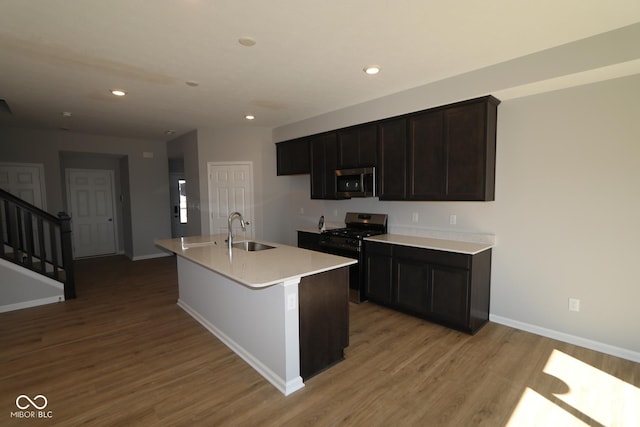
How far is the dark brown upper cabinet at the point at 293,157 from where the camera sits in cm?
503

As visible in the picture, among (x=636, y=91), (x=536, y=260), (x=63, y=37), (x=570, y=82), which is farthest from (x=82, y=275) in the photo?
(x=636, y=91)

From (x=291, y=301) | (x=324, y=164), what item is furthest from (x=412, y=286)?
(x=324, y=164)

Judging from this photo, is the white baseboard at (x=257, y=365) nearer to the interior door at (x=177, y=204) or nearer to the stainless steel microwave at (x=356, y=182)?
the stainless steel microwave at (x=356, y=182)

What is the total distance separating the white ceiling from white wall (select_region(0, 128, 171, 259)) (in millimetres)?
2010

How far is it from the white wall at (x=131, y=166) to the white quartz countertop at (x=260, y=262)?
12.8 feet

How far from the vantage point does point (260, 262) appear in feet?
8.58

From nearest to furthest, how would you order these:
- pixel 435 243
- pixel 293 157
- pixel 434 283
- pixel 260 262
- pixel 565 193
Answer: pixel 260 262 < pixel 565 193 < pixel 434 283 < pixel 435 243 < pixel 293 157

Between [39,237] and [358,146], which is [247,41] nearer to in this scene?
[358,146]

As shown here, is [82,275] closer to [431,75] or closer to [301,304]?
[301,304]

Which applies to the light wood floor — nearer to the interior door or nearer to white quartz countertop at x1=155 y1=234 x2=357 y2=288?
white quartz countertop at x1=155 y1=234 x2=357 y2=288

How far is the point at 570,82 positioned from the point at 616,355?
2386mm

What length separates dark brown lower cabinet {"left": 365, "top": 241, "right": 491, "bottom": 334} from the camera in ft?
10.1

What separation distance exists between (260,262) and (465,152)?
7.58 ft

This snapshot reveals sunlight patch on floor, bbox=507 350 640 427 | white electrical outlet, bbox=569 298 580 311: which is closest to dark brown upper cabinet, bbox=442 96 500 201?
white electrical outlet, bbox=569 298 580 311
